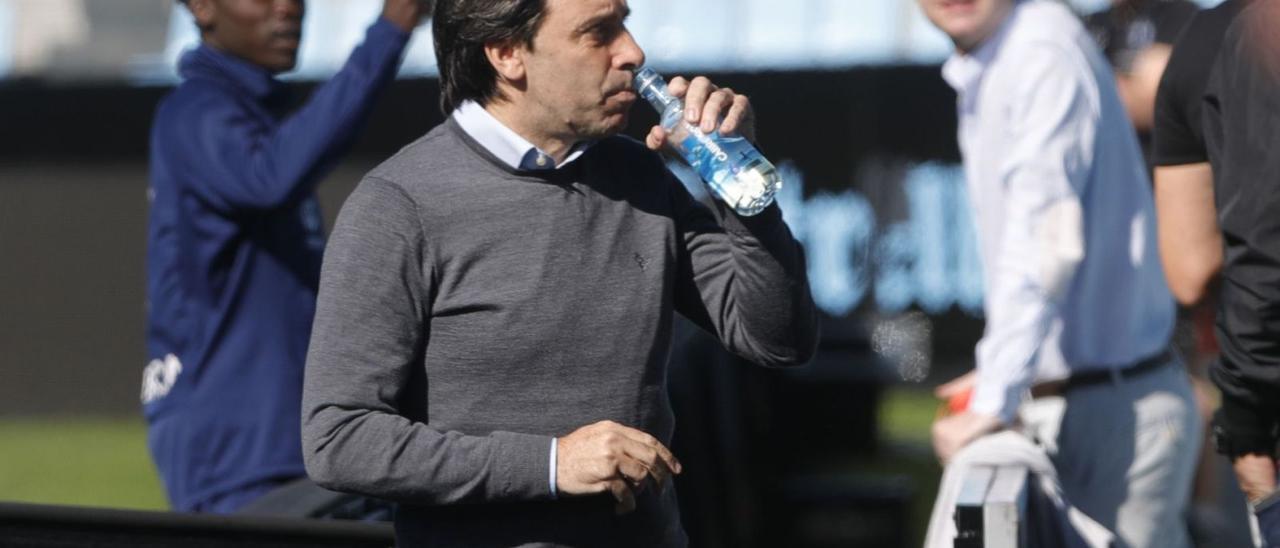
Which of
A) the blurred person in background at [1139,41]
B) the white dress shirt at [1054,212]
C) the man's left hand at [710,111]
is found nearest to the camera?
the man's left hand at [710,111]

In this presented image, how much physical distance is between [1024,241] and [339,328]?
1.63 metres

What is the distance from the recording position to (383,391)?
2.41 m

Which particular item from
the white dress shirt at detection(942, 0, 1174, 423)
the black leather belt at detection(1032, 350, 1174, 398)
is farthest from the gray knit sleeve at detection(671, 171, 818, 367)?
the black leather belt at detection(1032, 350, 1174, 398)

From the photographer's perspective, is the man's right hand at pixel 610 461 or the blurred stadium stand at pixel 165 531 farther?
Result: the blurred stadium stand at pixel 165 531

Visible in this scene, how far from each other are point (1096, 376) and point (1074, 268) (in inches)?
10.7

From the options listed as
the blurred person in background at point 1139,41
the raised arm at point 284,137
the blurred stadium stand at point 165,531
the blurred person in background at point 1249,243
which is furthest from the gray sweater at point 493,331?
the blurred person in background at point 1139,41

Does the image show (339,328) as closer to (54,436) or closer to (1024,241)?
(1024,241)

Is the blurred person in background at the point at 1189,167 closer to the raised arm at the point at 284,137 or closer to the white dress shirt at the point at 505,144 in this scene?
the white dress shirt at the point at 505,144

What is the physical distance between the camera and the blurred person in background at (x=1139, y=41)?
5508 mm

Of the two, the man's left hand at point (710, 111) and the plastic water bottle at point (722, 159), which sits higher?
the man's left hand at point (710, 111)

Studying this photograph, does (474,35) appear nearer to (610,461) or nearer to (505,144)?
(505,144)

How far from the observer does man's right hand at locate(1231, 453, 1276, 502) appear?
309 cm

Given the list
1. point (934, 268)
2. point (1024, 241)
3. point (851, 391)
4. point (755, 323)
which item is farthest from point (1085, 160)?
point (934, 268)

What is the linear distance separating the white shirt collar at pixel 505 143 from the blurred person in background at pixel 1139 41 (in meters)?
3.26
